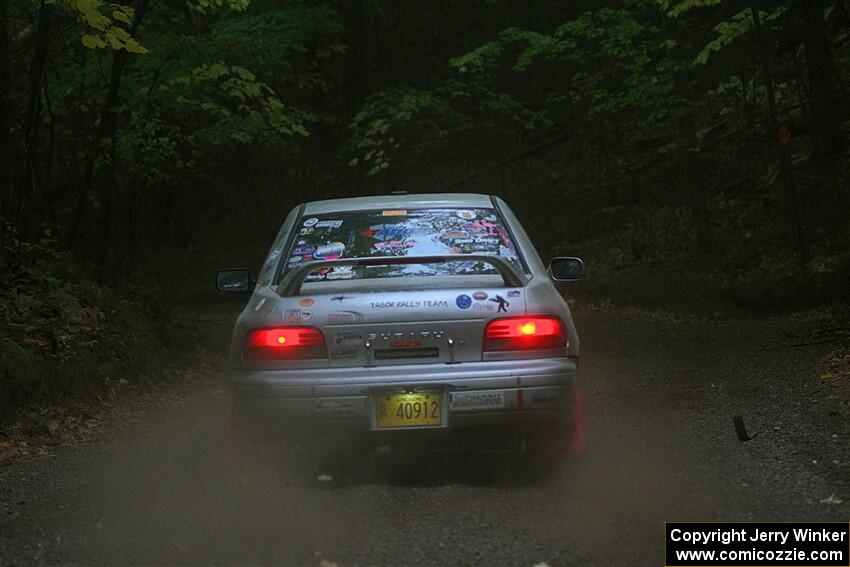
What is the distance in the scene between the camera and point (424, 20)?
100 feet

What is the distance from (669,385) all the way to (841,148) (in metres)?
11.5

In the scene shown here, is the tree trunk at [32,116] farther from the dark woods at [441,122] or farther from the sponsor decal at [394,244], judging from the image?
the sponsor decal at [394,244]

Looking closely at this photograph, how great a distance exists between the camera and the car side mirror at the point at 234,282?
687 centimetres

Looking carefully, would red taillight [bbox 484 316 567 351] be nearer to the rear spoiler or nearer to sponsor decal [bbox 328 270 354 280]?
the rear spoiler

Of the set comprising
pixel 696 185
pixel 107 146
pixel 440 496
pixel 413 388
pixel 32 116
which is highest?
pixel 32 116

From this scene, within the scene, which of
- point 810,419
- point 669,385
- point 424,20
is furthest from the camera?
point 424,20

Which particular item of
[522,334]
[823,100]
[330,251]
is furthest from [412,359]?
[823,100]

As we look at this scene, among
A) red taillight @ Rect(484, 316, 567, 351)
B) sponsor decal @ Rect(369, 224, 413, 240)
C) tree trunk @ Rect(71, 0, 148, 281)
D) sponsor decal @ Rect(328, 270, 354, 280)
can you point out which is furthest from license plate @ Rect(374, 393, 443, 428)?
tree trunk @ Rect(71, 0, 148, 281)

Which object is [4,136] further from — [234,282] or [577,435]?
[577,435]

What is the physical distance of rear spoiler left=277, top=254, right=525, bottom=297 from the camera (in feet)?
19.0

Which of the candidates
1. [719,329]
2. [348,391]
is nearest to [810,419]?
[348,391]

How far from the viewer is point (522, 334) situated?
5641mm

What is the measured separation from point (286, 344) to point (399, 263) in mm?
816

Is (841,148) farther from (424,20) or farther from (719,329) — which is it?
(424,20)
